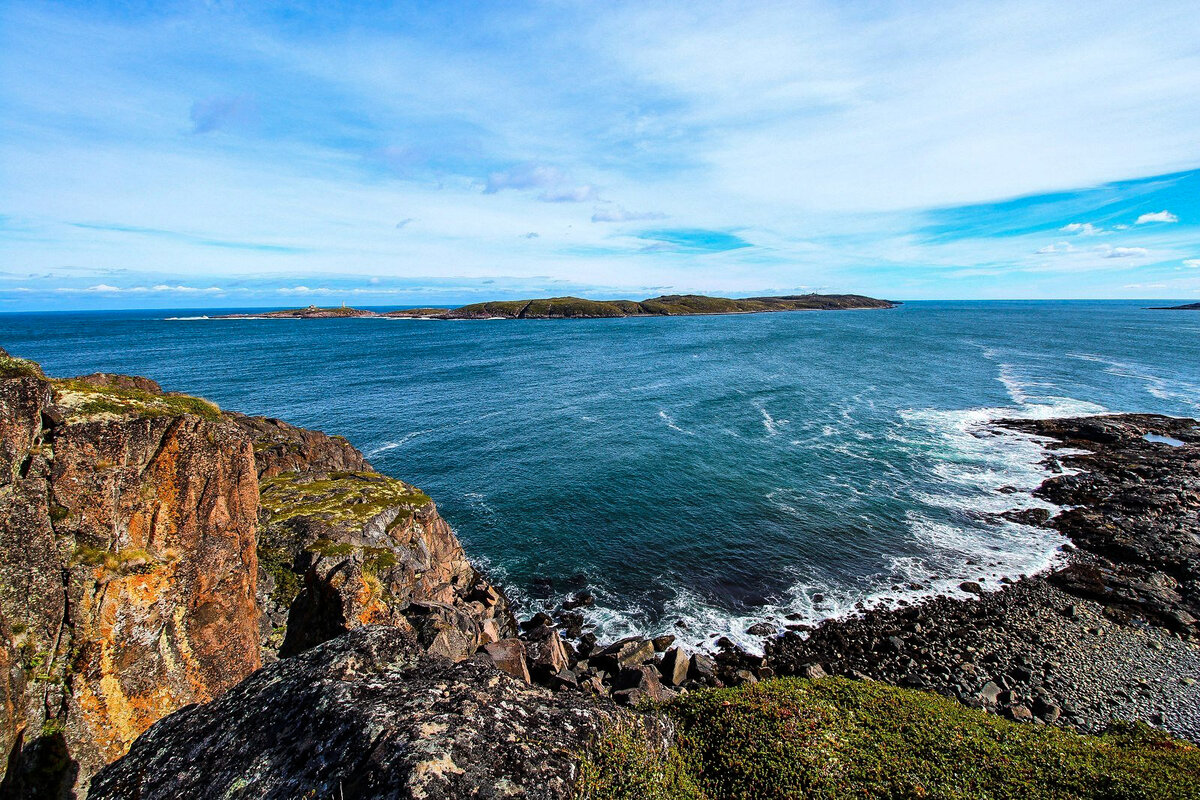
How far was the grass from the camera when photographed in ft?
47.2

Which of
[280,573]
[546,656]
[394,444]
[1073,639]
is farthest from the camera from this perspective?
[394,444]

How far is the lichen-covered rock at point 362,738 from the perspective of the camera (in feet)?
27.1

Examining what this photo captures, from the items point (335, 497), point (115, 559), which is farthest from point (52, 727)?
point (335, 497)

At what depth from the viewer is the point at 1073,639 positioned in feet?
96.7

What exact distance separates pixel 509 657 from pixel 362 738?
16701 millimetres

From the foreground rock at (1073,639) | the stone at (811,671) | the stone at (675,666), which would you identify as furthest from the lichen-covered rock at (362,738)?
the foreground rock at (1073,639)

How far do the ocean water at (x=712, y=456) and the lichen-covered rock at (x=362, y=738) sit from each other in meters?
22.3

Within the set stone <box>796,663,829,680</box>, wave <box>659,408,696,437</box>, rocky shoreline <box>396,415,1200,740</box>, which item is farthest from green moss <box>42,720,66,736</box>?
wave <box>659,408,696,437</box>

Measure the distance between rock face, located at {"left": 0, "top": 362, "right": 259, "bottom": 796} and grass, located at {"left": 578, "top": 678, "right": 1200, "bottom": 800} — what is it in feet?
41.0

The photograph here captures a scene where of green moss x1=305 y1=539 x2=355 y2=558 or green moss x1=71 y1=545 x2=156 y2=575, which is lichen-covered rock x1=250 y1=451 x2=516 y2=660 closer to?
green moss x1=305 y1=539 x2=355 y2=558

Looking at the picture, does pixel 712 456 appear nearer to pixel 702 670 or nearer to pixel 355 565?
pixel 702 670

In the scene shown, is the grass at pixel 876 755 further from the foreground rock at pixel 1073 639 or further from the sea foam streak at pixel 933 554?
the sea foam streak at pixel 933 554

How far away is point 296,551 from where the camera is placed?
79.2 feet

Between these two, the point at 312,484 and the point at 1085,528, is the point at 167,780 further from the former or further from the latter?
the point at 1085,528
